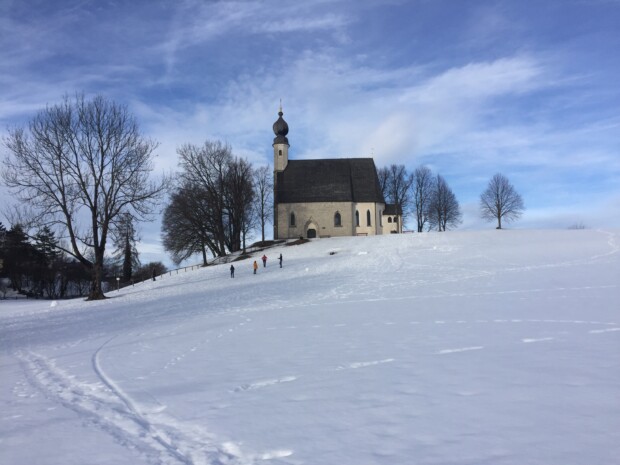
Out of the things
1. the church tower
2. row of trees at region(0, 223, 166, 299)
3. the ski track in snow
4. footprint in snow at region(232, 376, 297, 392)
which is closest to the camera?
the ski track in snow

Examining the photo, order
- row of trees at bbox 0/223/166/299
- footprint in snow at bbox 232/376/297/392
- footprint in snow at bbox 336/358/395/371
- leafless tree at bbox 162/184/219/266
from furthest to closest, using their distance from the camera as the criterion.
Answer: row of trees at bbox 0/223/166/299 < leafless tree at bbox 162/184/219/266 < footprint in snow at bbox 336/358/395/371 < footprint in snow at bbox 232/376/297/392

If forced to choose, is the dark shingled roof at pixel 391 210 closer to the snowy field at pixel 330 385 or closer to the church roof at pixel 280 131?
the church roof at pixel 280 131

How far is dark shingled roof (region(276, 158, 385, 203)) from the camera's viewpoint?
59312 mm

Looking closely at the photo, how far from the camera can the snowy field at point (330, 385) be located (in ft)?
13.9

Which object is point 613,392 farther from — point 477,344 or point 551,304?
point 551,304

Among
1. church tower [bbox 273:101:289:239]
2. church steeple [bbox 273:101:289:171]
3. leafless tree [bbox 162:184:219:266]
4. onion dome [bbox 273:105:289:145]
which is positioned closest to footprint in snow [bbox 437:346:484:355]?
leafless tree [bbox 162:184:219:266]

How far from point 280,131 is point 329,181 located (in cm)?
999

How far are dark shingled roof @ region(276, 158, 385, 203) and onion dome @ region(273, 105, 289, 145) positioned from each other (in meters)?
3.36

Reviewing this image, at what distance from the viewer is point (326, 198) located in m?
59.1

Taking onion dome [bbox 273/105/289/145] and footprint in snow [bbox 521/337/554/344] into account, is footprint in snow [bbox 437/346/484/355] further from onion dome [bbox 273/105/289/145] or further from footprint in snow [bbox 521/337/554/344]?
onion dome [bbox 273/105/289/145]

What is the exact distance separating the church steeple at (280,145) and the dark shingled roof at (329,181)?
1.11m

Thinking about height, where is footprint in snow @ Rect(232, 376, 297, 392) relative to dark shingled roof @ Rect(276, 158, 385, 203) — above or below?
below

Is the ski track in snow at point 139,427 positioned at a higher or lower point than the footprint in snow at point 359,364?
lower

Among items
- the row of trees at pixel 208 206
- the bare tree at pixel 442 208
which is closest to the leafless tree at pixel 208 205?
the row of trees at pixel 208 206
